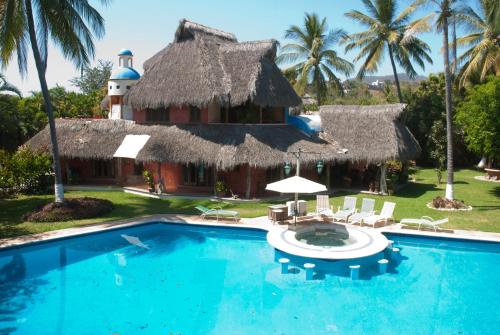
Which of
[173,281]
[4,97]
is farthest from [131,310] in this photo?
[4,97]

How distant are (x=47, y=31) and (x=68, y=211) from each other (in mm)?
7093

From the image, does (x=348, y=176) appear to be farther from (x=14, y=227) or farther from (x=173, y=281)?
(x=14, y=227)

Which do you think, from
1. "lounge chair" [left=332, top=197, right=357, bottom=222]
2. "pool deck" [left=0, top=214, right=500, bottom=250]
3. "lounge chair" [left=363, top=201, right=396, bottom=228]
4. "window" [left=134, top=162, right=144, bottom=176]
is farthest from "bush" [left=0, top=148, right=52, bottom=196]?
"lounge chair" [left=363, top=201, right=396, bottom=228]

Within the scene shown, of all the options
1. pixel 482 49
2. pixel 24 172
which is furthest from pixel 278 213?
pixel 482 49

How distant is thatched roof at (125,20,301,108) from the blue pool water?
9386mm

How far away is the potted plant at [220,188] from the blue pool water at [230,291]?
5832 mm

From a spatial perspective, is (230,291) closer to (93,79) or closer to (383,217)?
(383,217)

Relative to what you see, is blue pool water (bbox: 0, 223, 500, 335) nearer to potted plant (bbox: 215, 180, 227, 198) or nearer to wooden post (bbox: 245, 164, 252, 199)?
wooden post (bbox: 245, 164, 252, 199)

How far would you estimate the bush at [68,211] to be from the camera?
15500mm

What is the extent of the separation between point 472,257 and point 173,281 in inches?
368

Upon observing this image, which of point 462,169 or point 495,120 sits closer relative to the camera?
point 495,120

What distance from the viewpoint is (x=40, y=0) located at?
49.5ft

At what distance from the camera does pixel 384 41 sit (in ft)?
95.9

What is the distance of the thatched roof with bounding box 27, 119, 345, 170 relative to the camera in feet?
64.7
